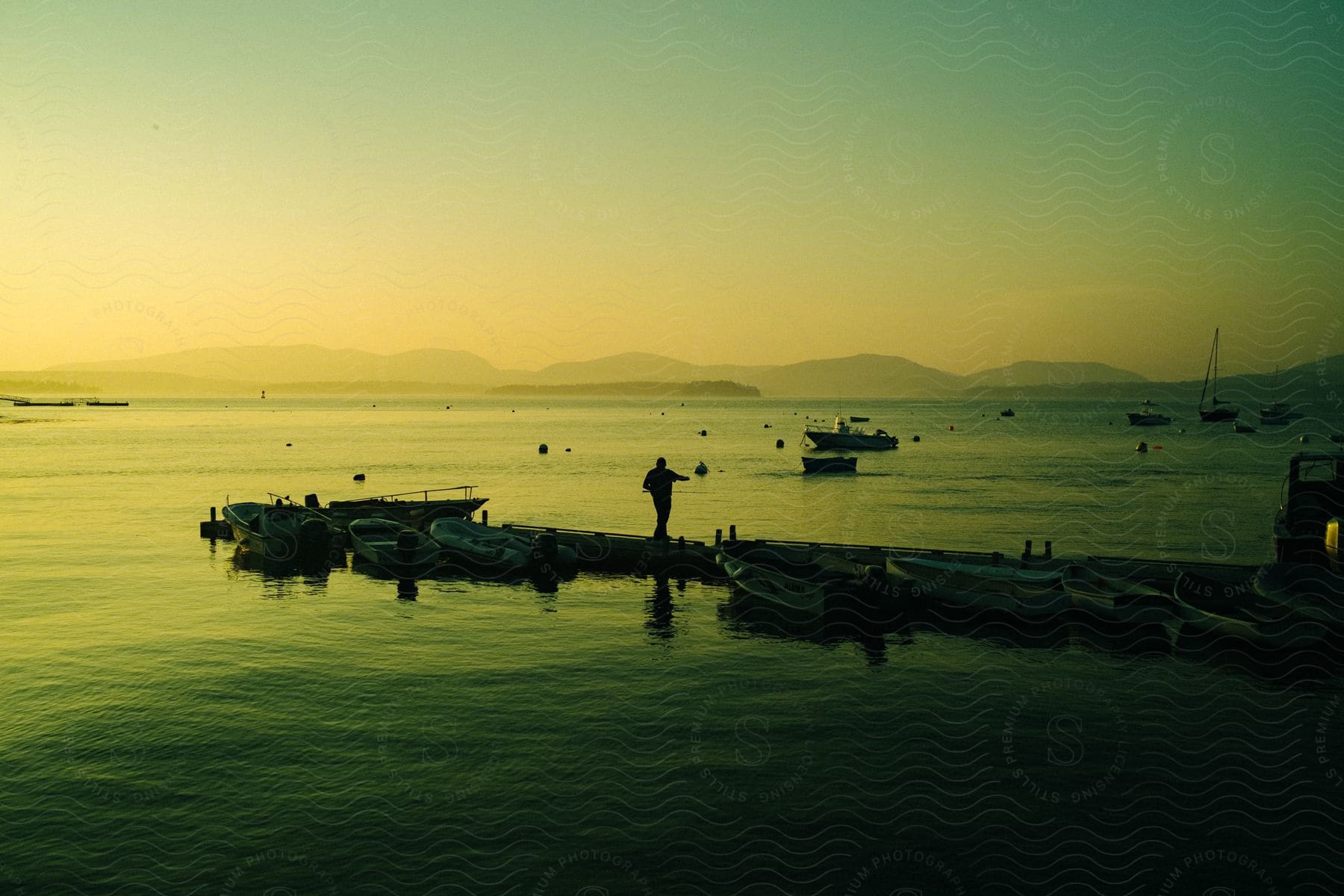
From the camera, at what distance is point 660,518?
30.8 m

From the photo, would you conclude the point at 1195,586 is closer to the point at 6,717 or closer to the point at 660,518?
the point at 660,518

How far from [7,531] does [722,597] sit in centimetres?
3597

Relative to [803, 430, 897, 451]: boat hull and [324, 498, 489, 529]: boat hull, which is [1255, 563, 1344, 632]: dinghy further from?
[803, 430, 897, 451]: boat hull

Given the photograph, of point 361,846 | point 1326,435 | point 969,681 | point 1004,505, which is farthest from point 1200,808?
Result: point 1326,435

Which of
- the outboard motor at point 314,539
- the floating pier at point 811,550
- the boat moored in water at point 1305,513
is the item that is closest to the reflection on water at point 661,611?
the floating pier at point 811,550

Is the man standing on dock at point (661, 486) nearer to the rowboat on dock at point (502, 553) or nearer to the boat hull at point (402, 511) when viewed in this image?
the rowboat on dock at point (502, 553)

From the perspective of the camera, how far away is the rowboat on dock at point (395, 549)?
100ft

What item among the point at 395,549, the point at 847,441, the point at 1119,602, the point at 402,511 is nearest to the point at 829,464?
the point at 847,441

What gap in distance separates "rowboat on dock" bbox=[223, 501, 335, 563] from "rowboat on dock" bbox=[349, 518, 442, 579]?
1.18 m

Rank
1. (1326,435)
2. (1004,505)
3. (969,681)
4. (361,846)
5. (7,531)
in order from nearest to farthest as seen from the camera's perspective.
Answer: (361,846)
(969,681)
(7,531)
(1004,505)
(1326,435)

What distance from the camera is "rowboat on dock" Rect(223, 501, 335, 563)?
110 ft

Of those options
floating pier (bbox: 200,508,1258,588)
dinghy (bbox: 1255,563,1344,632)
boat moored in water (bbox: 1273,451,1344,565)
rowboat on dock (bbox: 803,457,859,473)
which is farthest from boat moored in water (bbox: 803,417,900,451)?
dinghy (bbox: 1255,563,1344,632)

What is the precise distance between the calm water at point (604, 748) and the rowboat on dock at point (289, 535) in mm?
1566

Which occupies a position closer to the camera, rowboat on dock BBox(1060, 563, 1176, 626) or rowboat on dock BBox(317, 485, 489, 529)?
rowboat on dock BBox(1060, 563, 1176, 626)
